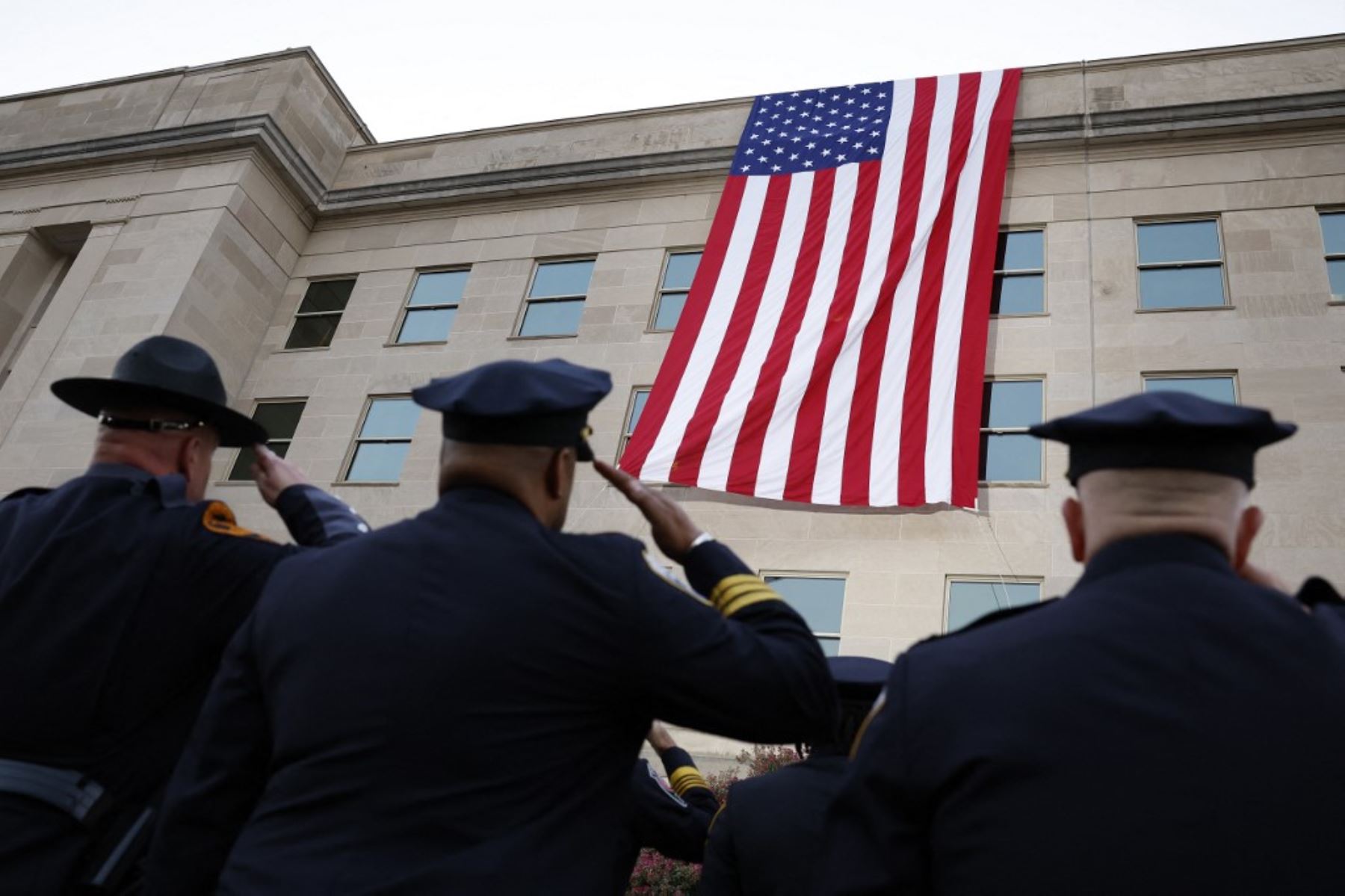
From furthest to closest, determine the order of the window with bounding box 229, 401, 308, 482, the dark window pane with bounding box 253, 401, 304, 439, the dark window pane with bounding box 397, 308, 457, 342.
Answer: the dark window pane with bounding box 397, 308, 457, 342 → the dark window pane with bounding box 253, 401, 304, 439 → the window with bounding box 229, 401, 308, 482

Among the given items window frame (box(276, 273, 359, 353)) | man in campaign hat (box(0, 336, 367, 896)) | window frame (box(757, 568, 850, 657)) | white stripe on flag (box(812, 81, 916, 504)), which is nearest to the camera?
man in campaign hat (box(0, 336, 367, 896))

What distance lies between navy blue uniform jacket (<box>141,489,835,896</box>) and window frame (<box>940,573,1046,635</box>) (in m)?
10.4

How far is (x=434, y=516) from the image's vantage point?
7.33 ft

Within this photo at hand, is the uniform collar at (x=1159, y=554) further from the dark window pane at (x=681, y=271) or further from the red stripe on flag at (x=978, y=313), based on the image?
the dark window pane at (x=681, y=271)

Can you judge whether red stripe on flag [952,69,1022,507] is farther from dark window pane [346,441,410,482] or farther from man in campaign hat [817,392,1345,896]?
man in campaign hat [817,392,1345,896]

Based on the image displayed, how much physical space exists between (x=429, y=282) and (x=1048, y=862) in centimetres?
1801

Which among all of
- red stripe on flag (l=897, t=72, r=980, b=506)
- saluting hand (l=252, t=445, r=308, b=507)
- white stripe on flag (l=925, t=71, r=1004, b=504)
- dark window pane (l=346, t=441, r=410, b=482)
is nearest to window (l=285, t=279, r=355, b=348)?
dark window pane (l=346, t=441, r=410, b=482)

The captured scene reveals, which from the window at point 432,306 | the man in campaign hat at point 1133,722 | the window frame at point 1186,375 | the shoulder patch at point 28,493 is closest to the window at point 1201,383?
the window frame at point 1186,375

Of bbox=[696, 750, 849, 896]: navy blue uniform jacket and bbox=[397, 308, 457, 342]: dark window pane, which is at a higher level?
bbox=[397, 308, 457, 342]: dark window pane

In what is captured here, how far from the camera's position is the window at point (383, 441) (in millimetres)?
15906

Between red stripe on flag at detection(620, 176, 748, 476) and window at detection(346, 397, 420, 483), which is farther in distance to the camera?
window at detection(346, 397, 420, 483)

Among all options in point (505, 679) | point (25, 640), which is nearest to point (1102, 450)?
point (505, 679)

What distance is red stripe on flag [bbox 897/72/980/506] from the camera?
→ 11.6 metres

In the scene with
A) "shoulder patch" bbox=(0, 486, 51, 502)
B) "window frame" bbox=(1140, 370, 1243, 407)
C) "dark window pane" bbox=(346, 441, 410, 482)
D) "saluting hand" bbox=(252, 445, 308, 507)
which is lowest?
"shoulder patch" bbox=(0, 486, 51, 502)
